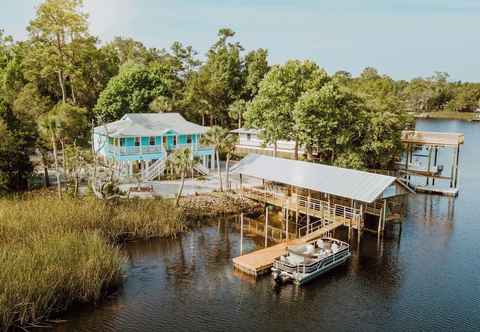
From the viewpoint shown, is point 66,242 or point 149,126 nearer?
point 66,242

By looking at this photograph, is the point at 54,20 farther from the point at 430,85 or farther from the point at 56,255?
the point at 430,85

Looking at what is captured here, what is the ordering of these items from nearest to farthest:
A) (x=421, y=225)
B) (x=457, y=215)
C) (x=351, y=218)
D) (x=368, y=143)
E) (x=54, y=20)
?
(x=351, y=218) → (x=421, y=225) → (x=457, y=215) → (x=368, y=143) → (x=54, y=20)

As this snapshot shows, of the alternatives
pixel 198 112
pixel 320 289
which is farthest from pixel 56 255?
pixel 198 112

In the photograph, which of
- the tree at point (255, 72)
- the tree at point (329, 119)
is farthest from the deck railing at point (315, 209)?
the tree at point (255, 72)

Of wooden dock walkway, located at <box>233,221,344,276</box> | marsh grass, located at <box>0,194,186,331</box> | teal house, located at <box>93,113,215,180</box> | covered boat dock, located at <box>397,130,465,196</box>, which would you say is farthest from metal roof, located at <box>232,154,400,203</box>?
covered boat dock, located at <box>397,130,465,196</box>

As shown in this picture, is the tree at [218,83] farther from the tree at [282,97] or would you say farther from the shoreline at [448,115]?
the shoreline at [448,115]

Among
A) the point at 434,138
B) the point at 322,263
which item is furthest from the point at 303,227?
the point at 434,138

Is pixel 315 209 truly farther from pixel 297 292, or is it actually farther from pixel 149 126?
pixel 149 126
